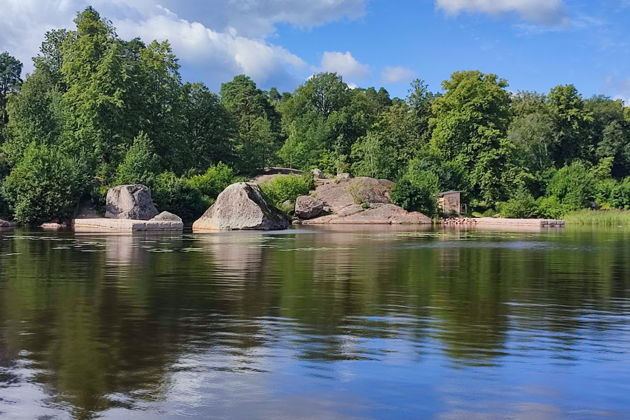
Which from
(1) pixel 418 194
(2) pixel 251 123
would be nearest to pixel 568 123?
(1) pixel 418 194

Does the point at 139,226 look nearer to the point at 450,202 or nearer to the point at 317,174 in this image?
the point at 317,174

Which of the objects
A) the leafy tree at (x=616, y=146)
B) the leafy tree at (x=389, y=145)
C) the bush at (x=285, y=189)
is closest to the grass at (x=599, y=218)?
the leafy tree at (x=389, y=145)

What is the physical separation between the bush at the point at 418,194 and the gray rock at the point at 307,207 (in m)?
6.43

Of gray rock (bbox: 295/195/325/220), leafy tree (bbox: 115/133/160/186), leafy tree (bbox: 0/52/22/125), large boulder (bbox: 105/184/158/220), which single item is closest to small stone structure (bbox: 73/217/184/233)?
large boulder (bbox: 105/184/158/220)

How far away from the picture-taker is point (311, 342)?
831cm

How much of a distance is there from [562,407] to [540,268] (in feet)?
41.9

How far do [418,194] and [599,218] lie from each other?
51.2ft

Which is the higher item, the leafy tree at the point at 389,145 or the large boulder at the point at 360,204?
the leafy tree at the point at 389,145

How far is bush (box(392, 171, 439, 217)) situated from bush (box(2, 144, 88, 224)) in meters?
25.0

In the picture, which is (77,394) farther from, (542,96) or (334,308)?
(542,96)

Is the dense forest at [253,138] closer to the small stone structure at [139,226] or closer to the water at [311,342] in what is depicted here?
the small stone structure at [139,226]

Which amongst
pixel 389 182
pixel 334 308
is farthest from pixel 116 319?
pixel 389 182

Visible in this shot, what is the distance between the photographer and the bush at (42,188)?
1612 inches

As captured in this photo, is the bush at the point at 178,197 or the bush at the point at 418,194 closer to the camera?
the bush at the point at 178,197
